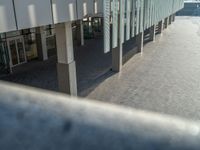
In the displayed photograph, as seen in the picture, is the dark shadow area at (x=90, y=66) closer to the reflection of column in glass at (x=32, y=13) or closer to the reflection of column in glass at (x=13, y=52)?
the reflection of column in glass at (x=13, y=52)

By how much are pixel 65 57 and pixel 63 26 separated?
4.71ft

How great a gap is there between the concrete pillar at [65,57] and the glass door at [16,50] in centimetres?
756

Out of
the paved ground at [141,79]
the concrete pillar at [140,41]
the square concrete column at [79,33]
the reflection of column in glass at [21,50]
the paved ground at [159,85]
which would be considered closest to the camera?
the paved ground at [159,85]

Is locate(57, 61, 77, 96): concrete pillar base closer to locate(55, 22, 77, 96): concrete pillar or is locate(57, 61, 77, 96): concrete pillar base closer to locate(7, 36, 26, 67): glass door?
locate(55, 22, 77, 96): concrete pillar

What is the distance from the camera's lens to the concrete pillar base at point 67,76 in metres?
10.5

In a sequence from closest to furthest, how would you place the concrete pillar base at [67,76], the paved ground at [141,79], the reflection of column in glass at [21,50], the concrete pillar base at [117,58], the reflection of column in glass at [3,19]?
the reflection of column in glass at [3,19]
the concrete pillar base at [67,76]
the paved ground at [141,79]
the concrete pillar base at [117,58]
the reflection of column in glass at [21,50]

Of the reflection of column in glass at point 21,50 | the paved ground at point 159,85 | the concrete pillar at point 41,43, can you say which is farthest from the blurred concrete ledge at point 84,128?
the concrete pillar at point 41,43

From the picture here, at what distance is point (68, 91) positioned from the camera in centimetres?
1107

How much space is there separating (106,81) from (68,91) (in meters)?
3.63

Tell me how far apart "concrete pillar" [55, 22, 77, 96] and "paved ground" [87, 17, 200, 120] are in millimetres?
1526

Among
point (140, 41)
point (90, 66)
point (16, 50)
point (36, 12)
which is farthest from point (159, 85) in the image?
point (16, 50)

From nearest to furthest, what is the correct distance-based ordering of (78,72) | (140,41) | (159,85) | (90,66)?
(159,85) < (78,72) < (90,66) < (140,41)

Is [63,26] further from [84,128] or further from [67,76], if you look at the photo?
[84,128]

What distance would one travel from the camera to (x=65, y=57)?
10250mm
